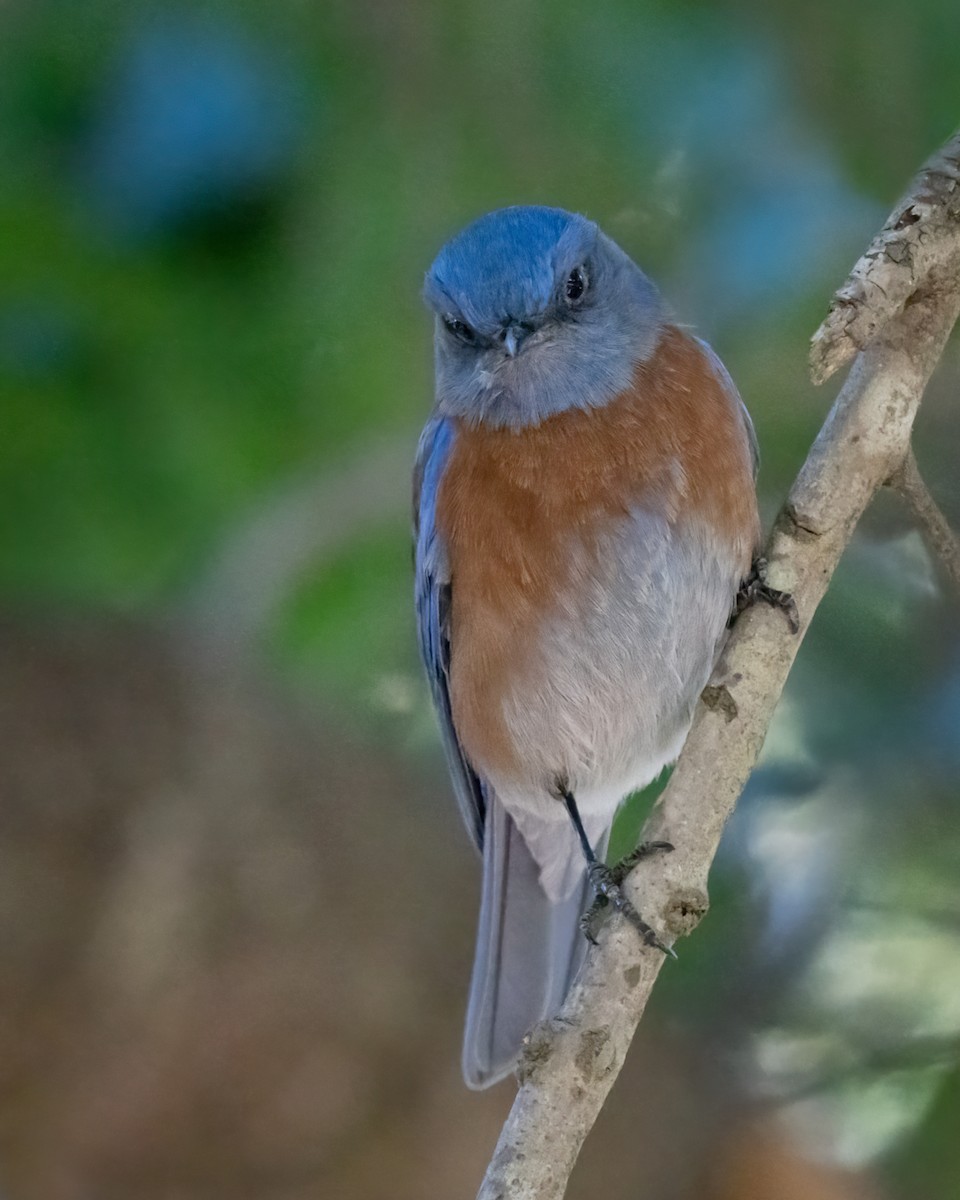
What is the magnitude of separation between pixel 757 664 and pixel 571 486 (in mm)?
284

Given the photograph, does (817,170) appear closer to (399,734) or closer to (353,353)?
(353,353)

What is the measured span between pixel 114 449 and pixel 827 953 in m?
1.10

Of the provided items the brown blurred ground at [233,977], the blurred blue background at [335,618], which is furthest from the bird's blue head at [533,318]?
the brown blurred ground at [233,977]

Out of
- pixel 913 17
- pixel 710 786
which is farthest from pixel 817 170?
pixel 710 786

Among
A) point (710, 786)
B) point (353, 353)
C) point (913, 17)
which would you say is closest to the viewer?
point (710, 786)

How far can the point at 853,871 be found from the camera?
1.52 metres

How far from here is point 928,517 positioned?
1372 mm

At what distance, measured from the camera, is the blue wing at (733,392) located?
145cm

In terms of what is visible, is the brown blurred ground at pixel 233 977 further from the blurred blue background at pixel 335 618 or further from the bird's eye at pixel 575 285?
the bird's eye at pixel 575 285

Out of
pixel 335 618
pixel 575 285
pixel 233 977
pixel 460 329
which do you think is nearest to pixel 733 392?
pixel 575 285

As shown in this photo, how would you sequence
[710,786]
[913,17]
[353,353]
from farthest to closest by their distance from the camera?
[353,353]
[913,17]
[710,786]

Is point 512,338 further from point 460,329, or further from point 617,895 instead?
point 617,895

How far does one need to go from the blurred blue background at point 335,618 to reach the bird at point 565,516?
134mm

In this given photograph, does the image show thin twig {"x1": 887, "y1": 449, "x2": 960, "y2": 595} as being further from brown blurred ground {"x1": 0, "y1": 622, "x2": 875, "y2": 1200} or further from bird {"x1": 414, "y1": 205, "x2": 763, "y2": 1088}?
brown blurred ground {"x1": 0, "y1": 622, "x2": 875, "y2": 1200}
